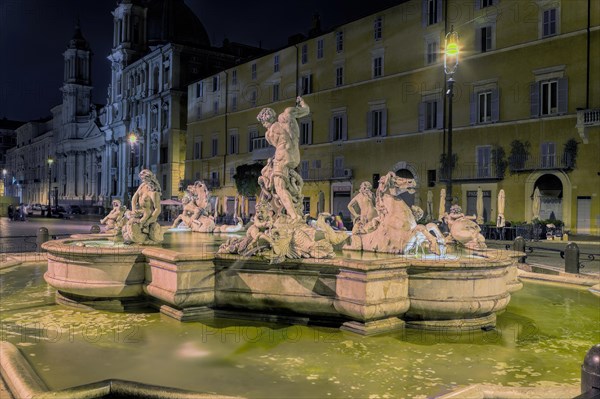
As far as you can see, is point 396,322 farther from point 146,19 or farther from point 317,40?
point 146,19

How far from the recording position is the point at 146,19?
69500 mm

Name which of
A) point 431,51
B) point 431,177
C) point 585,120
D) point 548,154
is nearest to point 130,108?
point 431,51

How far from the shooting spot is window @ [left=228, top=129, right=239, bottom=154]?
48.2 metres

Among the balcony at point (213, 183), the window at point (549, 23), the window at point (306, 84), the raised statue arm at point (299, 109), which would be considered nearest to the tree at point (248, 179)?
the window at point (306, 84)

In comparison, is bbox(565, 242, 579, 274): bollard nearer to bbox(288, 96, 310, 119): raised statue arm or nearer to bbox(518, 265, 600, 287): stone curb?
bbox(518, 265, 600, 287): stone curb

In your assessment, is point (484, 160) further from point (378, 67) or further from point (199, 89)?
point (199, 89)

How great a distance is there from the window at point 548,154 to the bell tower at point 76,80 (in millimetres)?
Answer: 77280

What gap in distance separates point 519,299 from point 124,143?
2527 inches

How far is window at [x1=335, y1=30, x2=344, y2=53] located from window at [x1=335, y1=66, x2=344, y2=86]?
1253 mm

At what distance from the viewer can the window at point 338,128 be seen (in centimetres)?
3809

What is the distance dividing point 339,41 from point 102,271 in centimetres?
3345

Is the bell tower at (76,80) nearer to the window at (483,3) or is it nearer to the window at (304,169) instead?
the window at (304,169)

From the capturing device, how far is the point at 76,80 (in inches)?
3450

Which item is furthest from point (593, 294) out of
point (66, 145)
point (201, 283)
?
point (66, 145)
